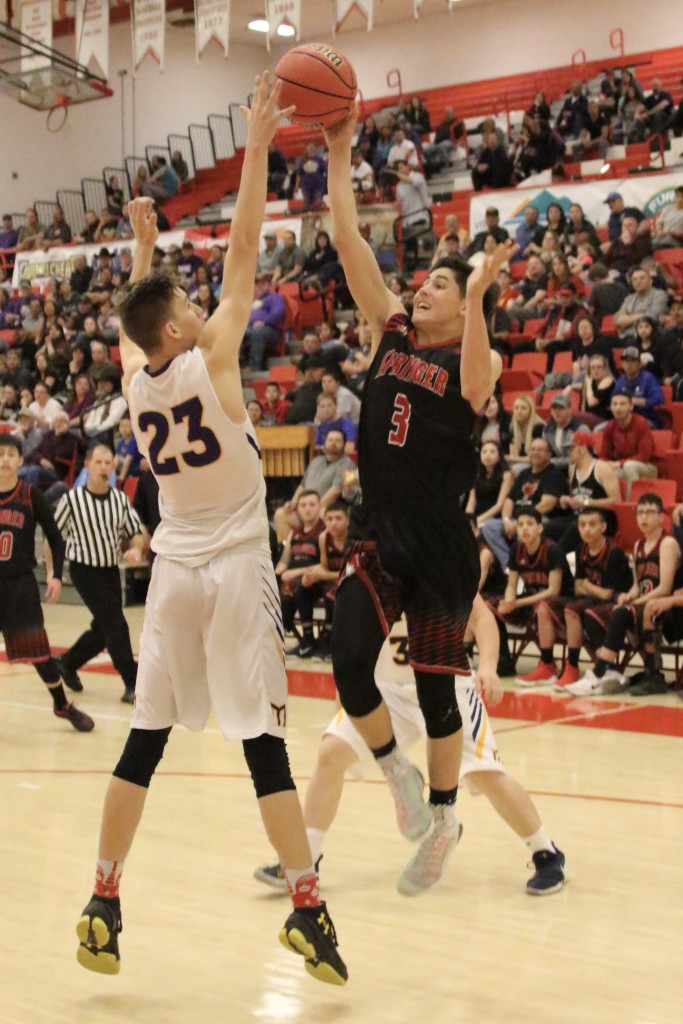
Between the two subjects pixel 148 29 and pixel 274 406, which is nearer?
pixel 274 406

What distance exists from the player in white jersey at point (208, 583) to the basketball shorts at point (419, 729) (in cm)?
93

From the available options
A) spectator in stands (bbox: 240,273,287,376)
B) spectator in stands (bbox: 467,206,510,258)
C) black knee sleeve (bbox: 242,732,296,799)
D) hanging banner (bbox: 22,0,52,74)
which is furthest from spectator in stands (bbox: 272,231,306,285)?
black knee sleeve (bbox: 242,732,296,799)

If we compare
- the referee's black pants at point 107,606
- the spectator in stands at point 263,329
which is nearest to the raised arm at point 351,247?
the referee's black pants at point 107,606

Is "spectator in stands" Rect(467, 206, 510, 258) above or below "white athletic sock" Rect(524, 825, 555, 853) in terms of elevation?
above

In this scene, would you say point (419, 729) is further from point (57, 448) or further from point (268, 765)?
point (57, 448)

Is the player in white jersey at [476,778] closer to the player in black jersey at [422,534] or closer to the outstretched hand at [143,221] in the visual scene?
the player in black jersey at [422,534]

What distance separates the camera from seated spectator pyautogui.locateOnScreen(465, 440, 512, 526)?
33.6ft

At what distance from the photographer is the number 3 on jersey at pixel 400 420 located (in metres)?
3.82

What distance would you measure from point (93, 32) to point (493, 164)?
647 centimetres

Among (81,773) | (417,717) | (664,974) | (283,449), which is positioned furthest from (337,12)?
Result: (664,974)

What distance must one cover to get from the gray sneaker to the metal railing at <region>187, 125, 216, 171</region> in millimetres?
22602

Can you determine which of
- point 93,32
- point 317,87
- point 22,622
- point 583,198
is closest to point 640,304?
point 583,198

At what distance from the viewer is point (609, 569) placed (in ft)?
29.2

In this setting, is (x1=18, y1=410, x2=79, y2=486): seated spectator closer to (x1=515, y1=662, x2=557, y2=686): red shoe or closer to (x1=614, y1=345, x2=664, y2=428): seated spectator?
(x1=614, y1=345, x2=664, y2=428): seated spectator
